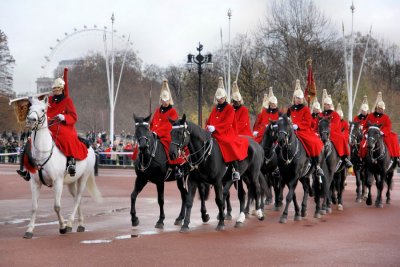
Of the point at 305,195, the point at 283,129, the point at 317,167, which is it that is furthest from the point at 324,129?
the point at 283,129

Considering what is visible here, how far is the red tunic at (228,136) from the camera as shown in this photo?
42.5 ft

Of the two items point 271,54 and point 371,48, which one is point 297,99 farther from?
point 371,48

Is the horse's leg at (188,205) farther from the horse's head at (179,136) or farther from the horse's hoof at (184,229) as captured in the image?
the horse's head at (179,136)

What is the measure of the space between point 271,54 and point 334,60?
510cm

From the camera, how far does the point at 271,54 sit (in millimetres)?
49625

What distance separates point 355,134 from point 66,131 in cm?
984

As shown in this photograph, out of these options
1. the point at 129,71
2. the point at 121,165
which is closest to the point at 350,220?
the point at 121,165

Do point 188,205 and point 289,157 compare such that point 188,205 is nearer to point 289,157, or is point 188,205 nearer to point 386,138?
point 289,157

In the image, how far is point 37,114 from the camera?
11461 mm

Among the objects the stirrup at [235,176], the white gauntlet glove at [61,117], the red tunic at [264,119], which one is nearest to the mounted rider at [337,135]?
the red tunic at [264,119]

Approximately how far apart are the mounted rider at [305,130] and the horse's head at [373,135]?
2427 mm

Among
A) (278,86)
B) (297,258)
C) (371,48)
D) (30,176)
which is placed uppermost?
(371,48)

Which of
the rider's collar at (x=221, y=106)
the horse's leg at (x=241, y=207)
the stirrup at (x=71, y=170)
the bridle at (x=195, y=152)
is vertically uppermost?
the rider's collar at (x=221, y=106)

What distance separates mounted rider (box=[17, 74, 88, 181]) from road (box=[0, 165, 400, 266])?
4.36 ft
